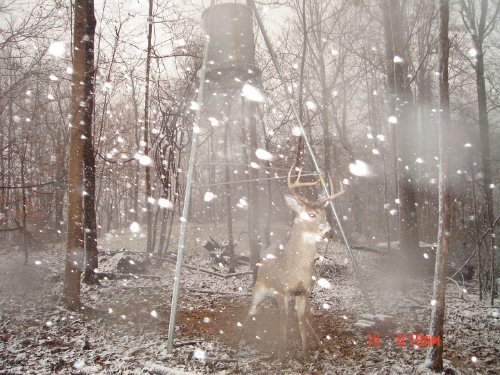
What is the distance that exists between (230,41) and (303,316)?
18.1 feet

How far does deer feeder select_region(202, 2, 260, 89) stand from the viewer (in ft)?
24.2

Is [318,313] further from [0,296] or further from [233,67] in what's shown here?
[0,296]

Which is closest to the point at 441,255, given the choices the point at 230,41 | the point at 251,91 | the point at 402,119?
the point at 251,91

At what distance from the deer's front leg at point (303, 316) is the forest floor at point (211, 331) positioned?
16cm

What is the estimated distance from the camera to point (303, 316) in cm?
481

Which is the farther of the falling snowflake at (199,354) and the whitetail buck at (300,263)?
the falling snowflake at (199,354)

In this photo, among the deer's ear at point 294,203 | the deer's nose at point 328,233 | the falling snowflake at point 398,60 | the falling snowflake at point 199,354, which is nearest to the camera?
the deer's nose at point 328,233

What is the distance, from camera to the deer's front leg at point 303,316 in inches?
186

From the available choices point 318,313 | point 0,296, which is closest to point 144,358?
point 318,313

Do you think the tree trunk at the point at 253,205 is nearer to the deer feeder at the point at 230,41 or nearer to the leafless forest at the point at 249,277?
the leafless forest at the point at 249,277

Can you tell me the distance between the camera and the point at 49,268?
11570 millimetres

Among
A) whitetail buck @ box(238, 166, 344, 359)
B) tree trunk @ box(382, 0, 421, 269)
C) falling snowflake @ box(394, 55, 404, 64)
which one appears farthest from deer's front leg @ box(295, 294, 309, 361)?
falling snowflake @ box(394, 55, 404, 64)
